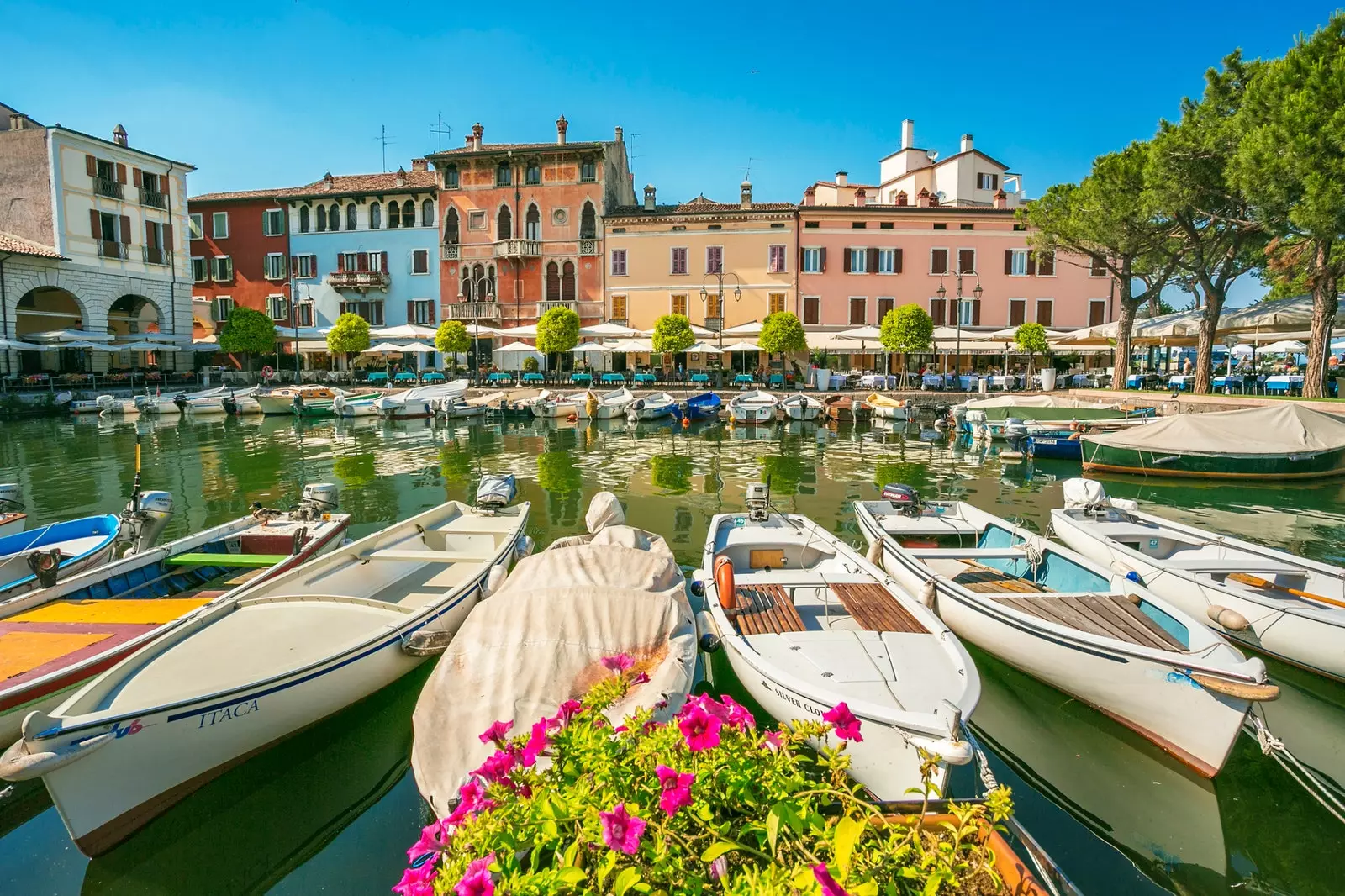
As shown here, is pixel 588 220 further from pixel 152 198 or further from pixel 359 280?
pixel 152 198

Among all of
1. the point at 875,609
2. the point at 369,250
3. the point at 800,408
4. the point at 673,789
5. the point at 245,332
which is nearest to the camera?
the point at 673,789

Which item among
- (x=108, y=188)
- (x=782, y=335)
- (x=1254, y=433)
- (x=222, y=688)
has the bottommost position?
(x=222, y=688)

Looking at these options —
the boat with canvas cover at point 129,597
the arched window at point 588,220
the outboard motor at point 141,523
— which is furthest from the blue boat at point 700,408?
the outboard motor at point 141,523

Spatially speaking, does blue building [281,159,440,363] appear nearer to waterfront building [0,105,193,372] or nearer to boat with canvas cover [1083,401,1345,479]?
waterfront building [0,105,193,372]

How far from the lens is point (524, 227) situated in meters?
44.9

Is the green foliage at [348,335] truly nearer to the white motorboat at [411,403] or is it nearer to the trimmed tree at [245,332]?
the trimmed tree at [245,332]

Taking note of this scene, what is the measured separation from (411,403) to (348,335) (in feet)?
29.3

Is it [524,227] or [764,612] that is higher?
[524,227]

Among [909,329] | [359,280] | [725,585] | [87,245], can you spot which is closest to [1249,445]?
[725,585]

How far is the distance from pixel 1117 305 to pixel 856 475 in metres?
31.9

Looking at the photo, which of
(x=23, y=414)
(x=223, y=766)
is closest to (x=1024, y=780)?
(x=223, y=766)

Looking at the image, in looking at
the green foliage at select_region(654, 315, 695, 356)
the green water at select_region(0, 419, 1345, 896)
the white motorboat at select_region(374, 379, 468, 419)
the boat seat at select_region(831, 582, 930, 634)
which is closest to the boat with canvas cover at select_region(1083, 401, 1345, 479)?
the green water at select_region(0, 419, 1345, 896)

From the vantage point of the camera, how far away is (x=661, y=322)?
36.2 meters

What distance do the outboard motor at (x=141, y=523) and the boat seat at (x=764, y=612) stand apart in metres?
7.93
